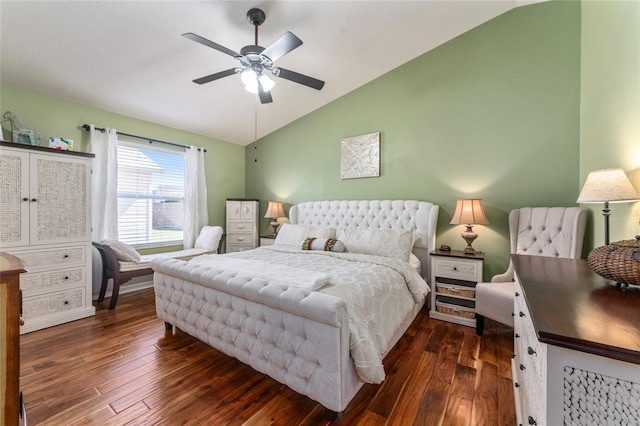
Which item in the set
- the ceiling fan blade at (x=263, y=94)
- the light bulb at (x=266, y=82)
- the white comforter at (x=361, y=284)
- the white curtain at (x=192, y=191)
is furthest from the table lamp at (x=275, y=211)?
the light bulb at (x=266, y=82)

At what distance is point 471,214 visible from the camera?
8.96ft

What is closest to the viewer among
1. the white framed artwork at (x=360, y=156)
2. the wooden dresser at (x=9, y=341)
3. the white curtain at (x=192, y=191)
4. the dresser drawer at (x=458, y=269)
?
the wooden dresser at (x=9, y=341)

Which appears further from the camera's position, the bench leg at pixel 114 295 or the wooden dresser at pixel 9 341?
the bench leg at pixel 114 295

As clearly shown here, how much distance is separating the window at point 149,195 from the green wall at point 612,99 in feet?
16.7

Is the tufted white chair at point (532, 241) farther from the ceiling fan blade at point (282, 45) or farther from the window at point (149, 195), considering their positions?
the window at point (149, 195)

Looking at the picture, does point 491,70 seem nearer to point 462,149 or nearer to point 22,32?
point 462,149

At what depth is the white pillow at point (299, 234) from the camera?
3410mm

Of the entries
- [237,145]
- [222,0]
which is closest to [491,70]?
[222,0]

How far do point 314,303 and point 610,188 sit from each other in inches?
72.7

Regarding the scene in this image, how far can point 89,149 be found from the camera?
3.29 meters

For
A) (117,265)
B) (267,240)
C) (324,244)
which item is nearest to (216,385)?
(324,244)

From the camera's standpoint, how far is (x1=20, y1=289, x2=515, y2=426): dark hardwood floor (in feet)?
4.87

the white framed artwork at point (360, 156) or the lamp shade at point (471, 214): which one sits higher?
the white framed artwork at point (360, 156)

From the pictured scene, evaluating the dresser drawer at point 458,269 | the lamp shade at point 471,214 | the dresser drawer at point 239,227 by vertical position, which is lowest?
the dresser drawer at point 458,269
